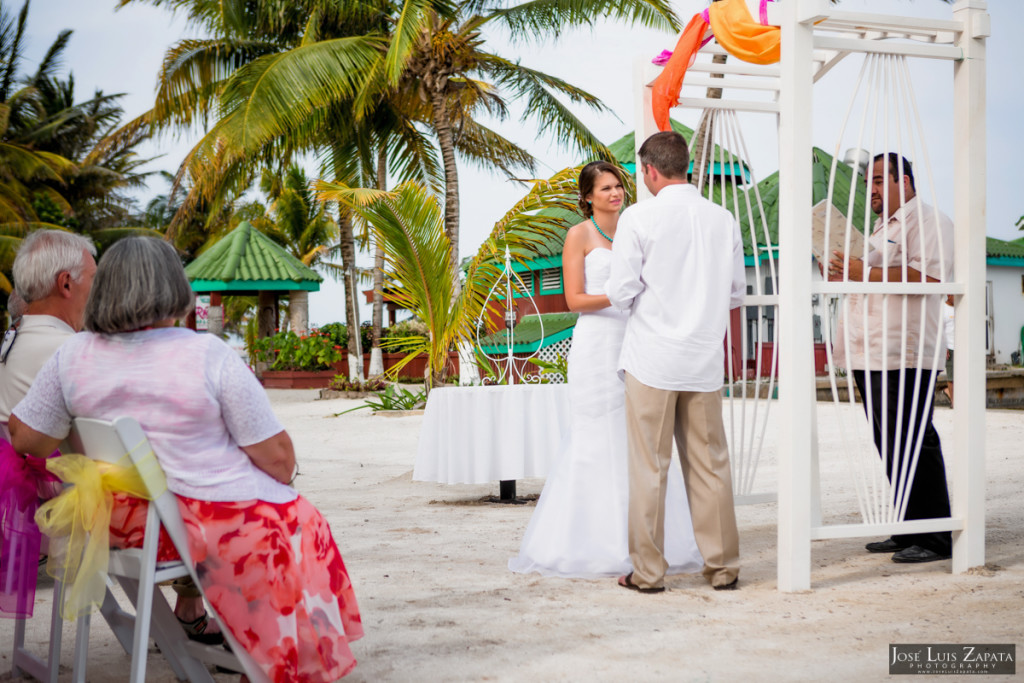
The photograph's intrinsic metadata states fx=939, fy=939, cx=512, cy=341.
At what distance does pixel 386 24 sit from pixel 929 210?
19.6 metres

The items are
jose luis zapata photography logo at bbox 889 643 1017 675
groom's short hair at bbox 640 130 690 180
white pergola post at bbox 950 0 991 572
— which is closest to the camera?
jose luis zapata photography logo at bbox 889 643 1017 675

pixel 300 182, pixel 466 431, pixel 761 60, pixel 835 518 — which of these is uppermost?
pixel 300 182

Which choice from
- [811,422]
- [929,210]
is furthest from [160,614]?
[929,210]

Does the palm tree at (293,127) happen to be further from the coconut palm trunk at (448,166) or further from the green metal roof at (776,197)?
the green metal roof at (776,197)

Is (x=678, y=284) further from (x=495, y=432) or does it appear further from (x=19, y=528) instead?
(x=19, y=528)

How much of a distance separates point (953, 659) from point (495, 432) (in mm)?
3318

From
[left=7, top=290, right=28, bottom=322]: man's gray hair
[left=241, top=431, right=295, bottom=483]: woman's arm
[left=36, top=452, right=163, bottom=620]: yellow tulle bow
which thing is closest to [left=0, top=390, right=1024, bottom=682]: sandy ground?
[left=36, top=452, right=163, bottom=620]: yellow tulle bow

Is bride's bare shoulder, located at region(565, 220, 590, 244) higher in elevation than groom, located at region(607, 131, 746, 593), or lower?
higher

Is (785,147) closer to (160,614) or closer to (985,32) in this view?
(985,32)

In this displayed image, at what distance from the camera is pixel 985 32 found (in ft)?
13.4

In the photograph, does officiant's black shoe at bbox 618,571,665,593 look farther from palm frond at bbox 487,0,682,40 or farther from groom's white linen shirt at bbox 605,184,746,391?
palm frond at bbox 487,0,682,40

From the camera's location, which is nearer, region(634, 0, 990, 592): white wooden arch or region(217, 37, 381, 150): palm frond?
region(634, 0, 990, 592): white wooden arch

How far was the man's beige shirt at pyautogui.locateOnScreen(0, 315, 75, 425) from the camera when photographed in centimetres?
311

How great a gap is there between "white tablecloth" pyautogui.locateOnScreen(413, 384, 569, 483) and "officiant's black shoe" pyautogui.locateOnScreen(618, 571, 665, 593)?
1.84 meters
